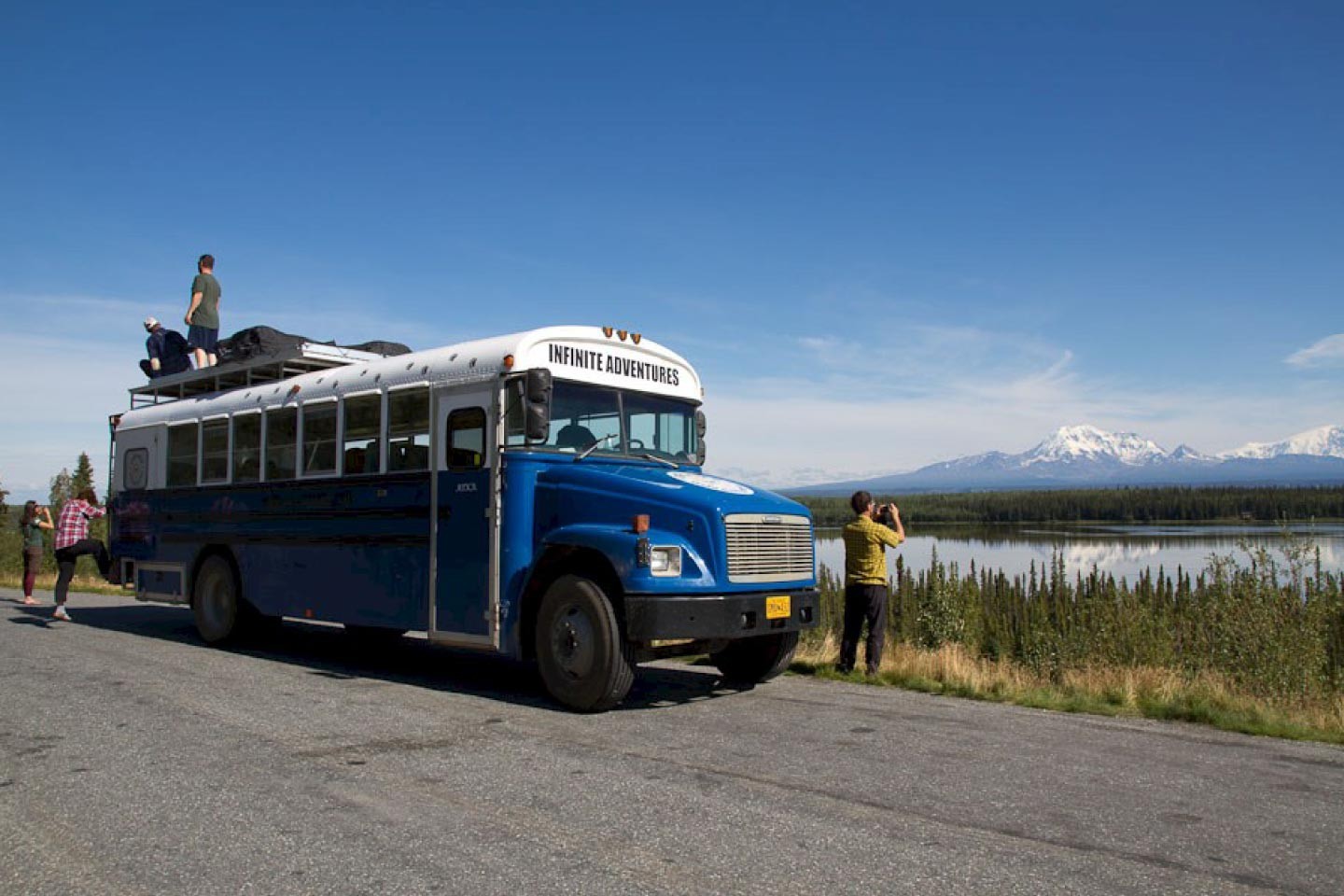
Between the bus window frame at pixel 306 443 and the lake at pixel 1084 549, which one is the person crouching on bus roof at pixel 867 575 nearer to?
the bus window frame at pixel 306 443

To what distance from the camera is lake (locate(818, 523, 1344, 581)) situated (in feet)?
112

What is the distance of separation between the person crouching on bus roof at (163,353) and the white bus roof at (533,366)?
12.3ft

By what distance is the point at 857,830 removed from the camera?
197 inches

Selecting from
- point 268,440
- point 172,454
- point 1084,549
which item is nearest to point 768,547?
point 268,440

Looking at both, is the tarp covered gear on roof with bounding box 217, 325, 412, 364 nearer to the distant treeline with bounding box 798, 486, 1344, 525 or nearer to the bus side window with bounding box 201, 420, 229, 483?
the bus side window with bounding box 201, 420, 229, 483

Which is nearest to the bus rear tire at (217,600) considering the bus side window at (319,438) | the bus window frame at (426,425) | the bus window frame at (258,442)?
the bus window frame at (258,442)

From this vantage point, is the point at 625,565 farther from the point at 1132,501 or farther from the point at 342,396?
the point at 1132,501

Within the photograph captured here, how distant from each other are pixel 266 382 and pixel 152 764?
23.0ft

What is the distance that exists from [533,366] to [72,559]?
10552 mm

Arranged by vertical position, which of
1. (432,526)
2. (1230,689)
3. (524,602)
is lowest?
(1230,689)

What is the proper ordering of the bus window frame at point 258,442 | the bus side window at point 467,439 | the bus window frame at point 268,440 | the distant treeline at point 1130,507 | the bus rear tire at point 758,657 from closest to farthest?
the bus side window at point 467,439, the bus rear tire at point 758,657, the bus window frame at point 268,440, the bus window frame at point 258,442, the distant treeline at point 1130,507

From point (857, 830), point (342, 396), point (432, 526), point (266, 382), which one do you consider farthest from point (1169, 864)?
point (266, 382)

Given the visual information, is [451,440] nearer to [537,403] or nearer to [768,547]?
[537,403]

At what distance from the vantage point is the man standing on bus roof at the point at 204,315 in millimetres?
13758
